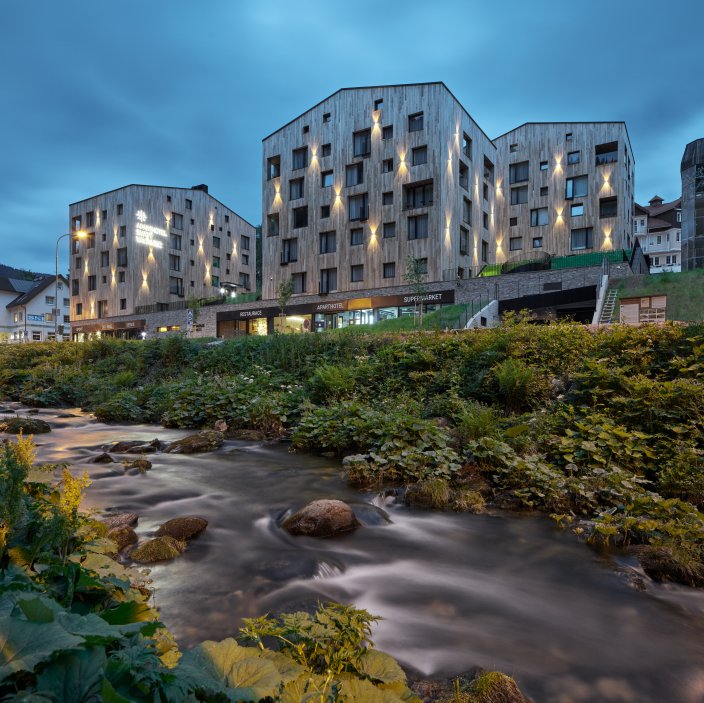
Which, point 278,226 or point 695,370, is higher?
point 278,226

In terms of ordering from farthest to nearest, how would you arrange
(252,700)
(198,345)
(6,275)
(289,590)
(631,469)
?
(6,275)
(198,345)
(631,469)
(289,590)
(252,700)

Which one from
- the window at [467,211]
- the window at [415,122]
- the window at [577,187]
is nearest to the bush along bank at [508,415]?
the window at [467,211]

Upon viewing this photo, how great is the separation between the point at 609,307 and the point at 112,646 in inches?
963

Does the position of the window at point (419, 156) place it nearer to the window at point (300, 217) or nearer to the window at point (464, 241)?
the window at point (464, 241)

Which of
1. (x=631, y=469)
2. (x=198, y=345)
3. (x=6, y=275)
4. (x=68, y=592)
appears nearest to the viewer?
(x=68, y=592)

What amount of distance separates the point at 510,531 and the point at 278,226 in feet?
139

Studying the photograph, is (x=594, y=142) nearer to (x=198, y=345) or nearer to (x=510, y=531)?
(x=198, y=345)

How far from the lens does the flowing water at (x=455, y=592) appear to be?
11.2 feet

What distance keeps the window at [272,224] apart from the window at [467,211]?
17646mm

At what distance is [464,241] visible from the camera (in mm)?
40219

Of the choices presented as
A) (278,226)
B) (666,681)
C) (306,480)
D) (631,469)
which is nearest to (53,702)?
(666,681)

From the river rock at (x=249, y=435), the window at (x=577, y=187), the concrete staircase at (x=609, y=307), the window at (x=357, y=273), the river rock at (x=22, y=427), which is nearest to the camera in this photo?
the river rock at (x=22, y=427)

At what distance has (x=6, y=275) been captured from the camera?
255 feet

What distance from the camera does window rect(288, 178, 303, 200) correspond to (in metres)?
43.7
